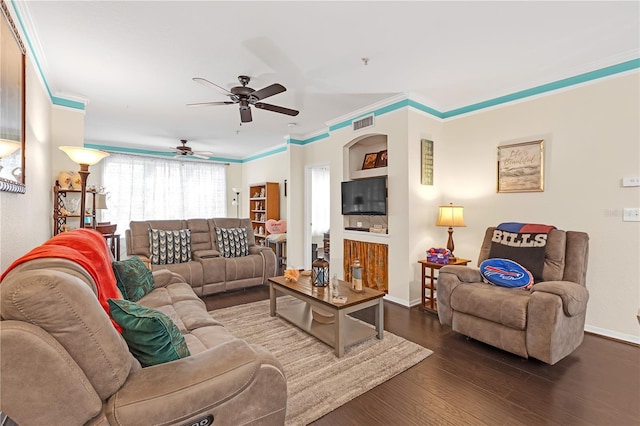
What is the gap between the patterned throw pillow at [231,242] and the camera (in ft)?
14.8

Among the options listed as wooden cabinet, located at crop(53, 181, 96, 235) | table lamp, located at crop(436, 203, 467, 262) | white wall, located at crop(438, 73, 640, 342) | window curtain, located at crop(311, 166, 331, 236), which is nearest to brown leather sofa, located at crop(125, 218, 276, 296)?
wooden cabinet, located at crop(53, 181, 96, 235)

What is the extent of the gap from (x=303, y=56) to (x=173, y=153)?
5564 millimetres

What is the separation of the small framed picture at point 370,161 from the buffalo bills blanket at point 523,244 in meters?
2.12

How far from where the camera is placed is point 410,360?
242 centimetres

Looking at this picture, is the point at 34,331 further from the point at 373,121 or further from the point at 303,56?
the point at 373,121

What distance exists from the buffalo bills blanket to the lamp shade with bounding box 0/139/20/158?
387 cm

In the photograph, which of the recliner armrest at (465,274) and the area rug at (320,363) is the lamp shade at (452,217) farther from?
the area rug at (320,363)

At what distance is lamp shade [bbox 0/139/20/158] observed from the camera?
5.14ft

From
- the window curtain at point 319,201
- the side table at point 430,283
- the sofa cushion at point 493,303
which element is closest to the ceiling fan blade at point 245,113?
the side table at point 430,283

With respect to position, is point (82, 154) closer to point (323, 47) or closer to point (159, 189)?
point (323, 47)

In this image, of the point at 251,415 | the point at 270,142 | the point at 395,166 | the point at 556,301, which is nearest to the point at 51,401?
the point at 251,415

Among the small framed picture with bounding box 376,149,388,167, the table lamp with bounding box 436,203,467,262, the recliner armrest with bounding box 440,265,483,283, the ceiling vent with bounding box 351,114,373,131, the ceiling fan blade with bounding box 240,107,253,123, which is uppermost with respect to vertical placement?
the ceiling vent with bounding box 351,114,373,131

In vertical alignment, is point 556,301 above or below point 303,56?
below

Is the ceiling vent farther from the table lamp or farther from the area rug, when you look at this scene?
the area rug
